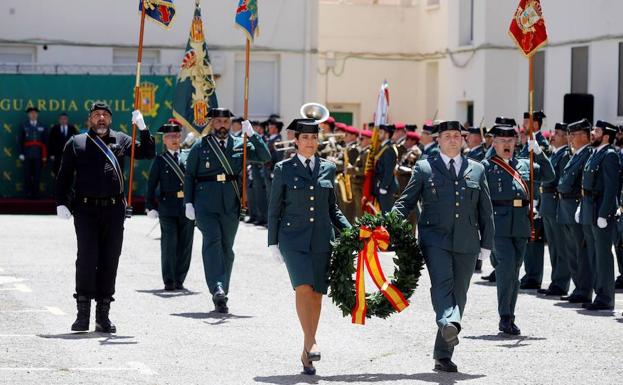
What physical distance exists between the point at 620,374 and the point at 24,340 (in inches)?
196

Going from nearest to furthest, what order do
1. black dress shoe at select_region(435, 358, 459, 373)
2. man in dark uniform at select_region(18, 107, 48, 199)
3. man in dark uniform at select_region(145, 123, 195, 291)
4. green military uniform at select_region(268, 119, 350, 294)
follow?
black dress shoe at select_region(435, 358, 459, 373), green military uniform at select_region(268, 119, 350, 294), man in dark uniform at select_region(145, 123, 195, 291), man in dark uniform at select_region(18, 107, 48, 199)

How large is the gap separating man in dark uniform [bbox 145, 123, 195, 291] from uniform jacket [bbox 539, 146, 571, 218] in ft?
13.6

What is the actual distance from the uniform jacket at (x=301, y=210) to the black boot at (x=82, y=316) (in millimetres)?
2311

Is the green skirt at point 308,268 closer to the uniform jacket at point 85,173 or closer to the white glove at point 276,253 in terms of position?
the white glove at point 276,253

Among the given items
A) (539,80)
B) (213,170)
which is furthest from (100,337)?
(539,80)

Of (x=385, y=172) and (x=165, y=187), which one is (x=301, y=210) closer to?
(x=165, y=187)

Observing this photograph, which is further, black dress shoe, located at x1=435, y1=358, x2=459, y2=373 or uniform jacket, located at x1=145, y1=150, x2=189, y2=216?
uniform jacket, located at x1=145, y1=150, x2=189, y2=216

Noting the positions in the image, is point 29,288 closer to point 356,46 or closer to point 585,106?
point 585,106

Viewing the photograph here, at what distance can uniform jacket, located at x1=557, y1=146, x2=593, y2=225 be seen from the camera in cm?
1562

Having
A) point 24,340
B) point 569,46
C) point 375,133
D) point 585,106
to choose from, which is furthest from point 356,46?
point 24,340

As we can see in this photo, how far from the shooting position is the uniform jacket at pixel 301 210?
36.8 feet

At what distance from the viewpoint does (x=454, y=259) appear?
11.3 m

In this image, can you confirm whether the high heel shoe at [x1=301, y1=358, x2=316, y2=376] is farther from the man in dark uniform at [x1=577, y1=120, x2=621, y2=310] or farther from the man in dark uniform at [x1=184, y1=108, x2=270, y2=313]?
the man in dark uniform at [x1=577, y1=120, x2=621, y2=310]

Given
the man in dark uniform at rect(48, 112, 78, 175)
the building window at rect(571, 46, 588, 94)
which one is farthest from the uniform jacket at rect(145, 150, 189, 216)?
the building window at rect(571, 46, 588, 94)
